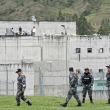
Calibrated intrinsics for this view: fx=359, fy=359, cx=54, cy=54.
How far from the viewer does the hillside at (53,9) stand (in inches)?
6053

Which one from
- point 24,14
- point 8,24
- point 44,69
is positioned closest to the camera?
point 44,69

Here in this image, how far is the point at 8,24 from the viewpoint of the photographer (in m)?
65.6

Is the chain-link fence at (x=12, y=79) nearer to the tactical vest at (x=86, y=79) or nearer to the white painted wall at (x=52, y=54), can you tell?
the white painted wall at (x=52, y=54)

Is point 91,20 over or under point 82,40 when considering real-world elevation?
over

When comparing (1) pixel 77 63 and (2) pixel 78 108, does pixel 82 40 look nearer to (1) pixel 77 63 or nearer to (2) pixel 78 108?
(1) pixel 77 63

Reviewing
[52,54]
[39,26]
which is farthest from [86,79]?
[39,26]

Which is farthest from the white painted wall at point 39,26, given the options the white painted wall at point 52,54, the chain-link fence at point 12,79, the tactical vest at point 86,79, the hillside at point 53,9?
the hillside at point 53,9

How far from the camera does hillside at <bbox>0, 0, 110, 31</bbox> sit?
154 metres

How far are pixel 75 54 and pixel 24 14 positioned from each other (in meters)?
102

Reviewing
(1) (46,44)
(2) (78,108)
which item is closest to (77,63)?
(1) (46,44)

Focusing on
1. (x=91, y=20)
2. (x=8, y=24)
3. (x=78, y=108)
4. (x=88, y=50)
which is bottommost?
(x=78, y=108)

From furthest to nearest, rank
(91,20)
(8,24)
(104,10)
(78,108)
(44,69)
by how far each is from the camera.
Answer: (104,10)
(91,20)
(8,24)
(44,69)
(78,108)

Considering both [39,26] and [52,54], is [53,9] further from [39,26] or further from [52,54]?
[52,54]

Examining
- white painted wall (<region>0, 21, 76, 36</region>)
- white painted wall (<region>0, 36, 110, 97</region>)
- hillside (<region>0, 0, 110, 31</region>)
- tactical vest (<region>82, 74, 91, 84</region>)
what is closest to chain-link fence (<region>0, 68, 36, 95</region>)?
white painted wall (<region>0, 36, 110, 97</region>)
